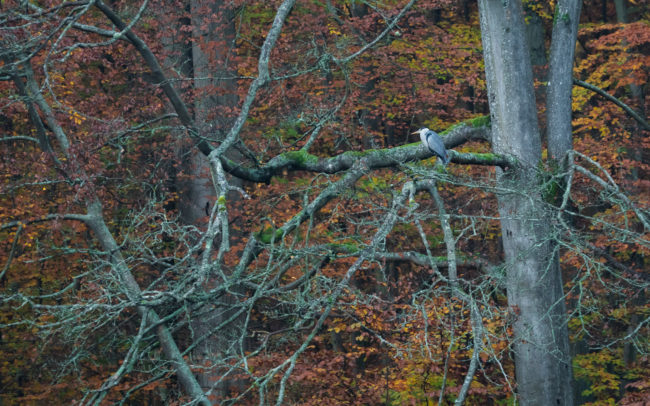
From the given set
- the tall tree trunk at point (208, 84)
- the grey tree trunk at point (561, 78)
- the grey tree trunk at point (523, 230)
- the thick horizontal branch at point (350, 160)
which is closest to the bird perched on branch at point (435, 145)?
the thick horizontal branch at point (350, 160)

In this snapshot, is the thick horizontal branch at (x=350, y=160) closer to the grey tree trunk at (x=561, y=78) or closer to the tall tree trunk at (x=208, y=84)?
the grey tree trunk at (x=561, y=78)

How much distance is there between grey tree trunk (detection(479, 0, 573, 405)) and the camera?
791 centimetres

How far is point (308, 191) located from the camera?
7.41 meters

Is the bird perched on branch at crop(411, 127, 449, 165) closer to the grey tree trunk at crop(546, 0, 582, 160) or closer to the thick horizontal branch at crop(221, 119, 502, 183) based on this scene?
the thick horizontal branch at crop(221, 119, 502, 183)

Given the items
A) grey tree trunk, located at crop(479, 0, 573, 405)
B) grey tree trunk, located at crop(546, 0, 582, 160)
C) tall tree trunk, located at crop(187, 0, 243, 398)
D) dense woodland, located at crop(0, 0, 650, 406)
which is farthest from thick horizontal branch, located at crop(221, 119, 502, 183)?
tall tree trunk, located at crop(187, 0, 243, 398)

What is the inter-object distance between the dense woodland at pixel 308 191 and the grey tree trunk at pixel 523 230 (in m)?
0.03

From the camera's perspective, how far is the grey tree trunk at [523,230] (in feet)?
26.0

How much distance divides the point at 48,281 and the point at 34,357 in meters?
1.43

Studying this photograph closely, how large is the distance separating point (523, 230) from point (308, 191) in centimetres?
239

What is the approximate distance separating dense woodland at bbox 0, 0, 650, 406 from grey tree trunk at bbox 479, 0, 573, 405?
3 centimetres

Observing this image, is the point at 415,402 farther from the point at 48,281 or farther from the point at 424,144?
→ the point at 48,281

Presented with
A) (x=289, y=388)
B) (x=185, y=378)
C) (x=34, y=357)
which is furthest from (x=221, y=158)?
(x=34, y=357)

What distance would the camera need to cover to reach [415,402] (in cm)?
994

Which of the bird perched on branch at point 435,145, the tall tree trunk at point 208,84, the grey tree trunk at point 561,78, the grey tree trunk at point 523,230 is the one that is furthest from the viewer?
the tall tree trunk at point 208,84
